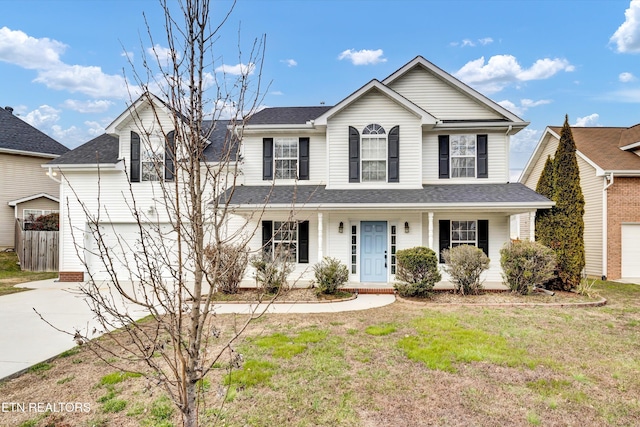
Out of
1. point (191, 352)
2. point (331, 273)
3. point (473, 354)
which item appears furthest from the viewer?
point (331, 273)

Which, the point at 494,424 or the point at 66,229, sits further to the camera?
the point at 66,229

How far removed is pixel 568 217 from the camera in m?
11.0

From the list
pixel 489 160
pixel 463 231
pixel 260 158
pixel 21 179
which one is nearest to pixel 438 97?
pixel 489 160

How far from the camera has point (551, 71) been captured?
71.3ft

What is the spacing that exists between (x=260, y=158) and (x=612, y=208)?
571 inches

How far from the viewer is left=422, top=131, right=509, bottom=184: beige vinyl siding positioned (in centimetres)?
1260

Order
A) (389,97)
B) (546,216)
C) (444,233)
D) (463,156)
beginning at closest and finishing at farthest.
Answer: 1. (546,216)
2. (389,97)
3. (444,233)
4. (463,156)

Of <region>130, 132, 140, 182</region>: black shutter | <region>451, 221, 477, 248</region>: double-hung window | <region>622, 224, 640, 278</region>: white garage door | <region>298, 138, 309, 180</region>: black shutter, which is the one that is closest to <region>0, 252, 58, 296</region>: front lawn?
<region>130, 132, 140, 182</region>: black shutter

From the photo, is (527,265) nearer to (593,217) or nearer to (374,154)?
(374,154)

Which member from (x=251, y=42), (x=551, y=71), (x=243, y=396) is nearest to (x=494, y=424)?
(x=243, y=396)

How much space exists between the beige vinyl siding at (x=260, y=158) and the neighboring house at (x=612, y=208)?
11.6 meters

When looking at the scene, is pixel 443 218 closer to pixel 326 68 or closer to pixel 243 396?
pixel 326 68

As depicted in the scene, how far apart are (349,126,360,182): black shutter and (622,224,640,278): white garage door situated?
11456 mm

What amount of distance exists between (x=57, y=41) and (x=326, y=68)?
9954mm
